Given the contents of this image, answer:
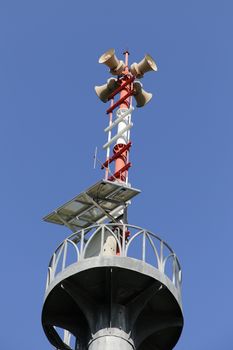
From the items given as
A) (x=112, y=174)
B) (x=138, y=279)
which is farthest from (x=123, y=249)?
(x=112, y=174)

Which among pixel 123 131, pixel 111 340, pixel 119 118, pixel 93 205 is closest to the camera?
pixel 111 340

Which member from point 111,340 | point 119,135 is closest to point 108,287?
point 111,340

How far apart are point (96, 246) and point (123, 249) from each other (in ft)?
7.24

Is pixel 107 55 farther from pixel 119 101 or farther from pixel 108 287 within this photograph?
pixel 108 287

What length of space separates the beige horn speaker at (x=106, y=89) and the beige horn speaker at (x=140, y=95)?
0.80m

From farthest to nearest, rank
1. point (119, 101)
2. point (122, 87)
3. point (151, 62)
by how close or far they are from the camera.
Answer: point (151, 62)
point (122, 87)
point (119, 101)

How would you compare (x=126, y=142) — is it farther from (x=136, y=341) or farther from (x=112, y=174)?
(x=136, y=341)

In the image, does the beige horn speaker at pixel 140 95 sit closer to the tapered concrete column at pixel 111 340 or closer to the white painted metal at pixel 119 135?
the white painted metal at pixel 119 135

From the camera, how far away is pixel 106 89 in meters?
32.8

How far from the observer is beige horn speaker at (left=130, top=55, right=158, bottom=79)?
32.8m

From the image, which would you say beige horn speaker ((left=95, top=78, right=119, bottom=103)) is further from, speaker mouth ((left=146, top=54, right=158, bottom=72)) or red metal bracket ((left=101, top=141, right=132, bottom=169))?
red metal bracket ((left=101, top=141, right=132, bottom=169))

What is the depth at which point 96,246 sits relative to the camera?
24.1 m

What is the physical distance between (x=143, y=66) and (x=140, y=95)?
1.17 meters

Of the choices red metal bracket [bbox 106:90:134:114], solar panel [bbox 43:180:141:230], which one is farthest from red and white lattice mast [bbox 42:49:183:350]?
red metal bracket [bbox 106:90:134:114]
